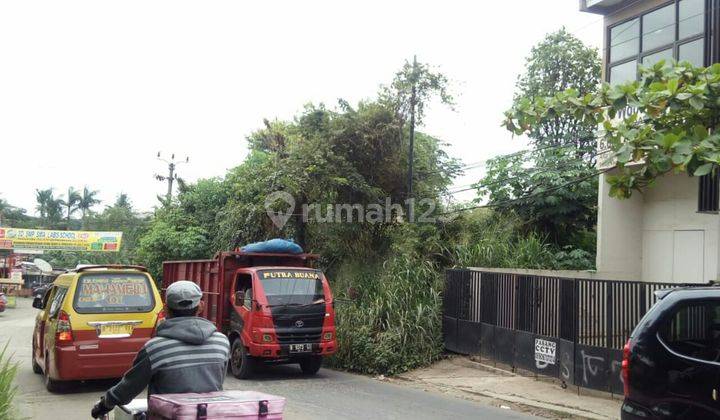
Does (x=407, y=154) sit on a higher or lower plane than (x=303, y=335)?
higher

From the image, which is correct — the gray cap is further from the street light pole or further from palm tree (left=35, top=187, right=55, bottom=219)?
palm tree (left=35, top=187, right=55, bottom=219)

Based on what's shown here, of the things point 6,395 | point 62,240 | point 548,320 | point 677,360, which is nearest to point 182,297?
point 6,395

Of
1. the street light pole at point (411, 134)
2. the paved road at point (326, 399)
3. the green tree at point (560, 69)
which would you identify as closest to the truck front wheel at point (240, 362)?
Answer: the paved road at point (326, 399)

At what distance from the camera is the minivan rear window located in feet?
30.6

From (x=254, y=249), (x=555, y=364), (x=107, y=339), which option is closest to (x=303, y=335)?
(x=254, y=249)

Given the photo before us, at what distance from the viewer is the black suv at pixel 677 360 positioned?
4.66 meters

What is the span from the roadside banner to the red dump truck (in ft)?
101

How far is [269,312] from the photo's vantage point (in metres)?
11.4

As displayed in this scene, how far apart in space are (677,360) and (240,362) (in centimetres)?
839

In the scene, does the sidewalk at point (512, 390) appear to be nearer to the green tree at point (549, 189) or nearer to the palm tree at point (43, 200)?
the green tree at point (549, 189)

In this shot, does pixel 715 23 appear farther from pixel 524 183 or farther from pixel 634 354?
pixel 634 354

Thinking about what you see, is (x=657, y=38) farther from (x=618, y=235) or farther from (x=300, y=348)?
(x=300, y=348)

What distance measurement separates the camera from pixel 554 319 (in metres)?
10.7

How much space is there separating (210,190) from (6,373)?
18.4m
